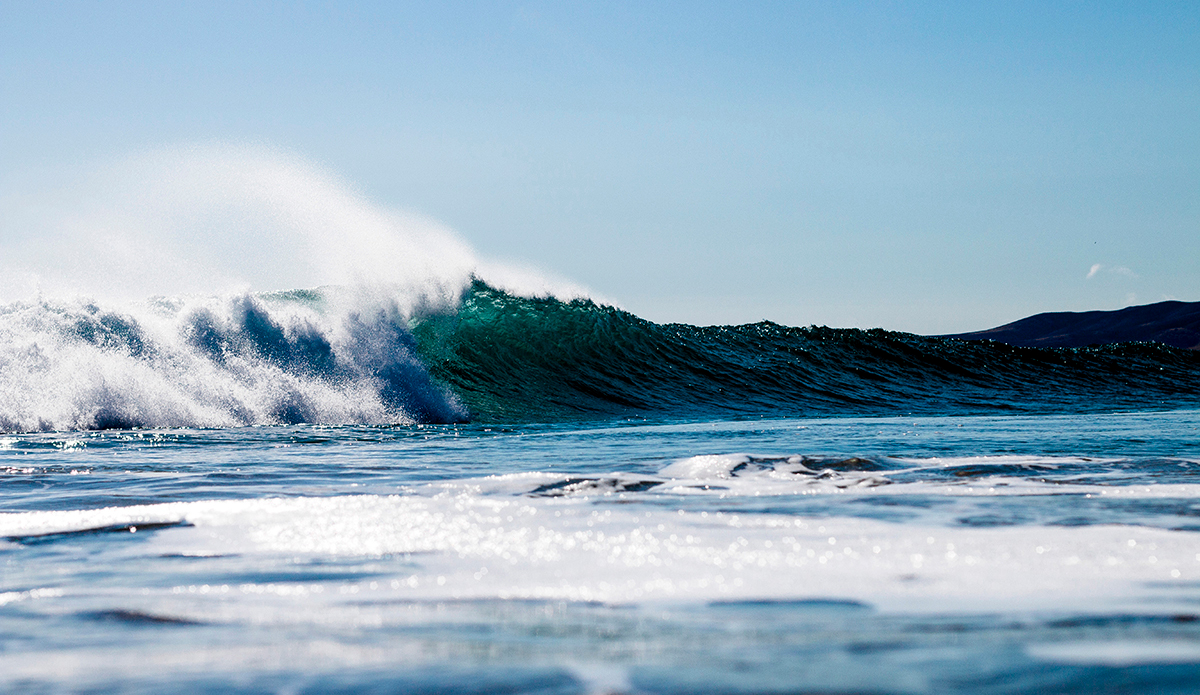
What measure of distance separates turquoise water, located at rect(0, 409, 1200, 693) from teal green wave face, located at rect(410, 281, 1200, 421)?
308 inches

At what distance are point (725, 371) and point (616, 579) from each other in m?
13.8

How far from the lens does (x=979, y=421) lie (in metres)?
10.2

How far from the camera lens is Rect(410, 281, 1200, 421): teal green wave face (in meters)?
13.7

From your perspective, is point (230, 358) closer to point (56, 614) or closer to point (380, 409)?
point (380, 409)

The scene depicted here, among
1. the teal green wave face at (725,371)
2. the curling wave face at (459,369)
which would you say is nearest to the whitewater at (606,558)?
the curling wave face at (459,369)

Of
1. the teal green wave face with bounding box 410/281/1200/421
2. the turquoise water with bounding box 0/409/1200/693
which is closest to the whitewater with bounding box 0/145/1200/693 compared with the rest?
the turquoise water with bounding box 0/409/1200/693

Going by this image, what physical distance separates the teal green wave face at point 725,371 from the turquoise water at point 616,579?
7.81 meters

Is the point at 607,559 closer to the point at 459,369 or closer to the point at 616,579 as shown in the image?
the point at 616,579

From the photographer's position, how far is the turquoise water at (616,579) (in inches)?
63.4

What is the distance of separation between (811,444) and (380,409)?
632cm

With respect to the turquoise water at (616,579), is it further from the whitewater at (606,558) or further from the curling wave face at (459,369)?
the curling wave face at (459,369)

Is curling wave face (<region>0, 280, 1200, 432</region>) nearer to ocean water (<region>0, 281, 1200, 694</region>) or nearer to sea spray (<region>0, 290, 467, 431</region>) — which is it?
sea spray (<region>0, 290, 467, 431</region>)

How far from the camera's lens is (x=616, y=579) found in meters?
2.40

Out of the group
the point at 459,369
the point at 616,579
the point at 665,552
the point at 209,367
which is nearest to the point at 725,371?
the point at 459,369
